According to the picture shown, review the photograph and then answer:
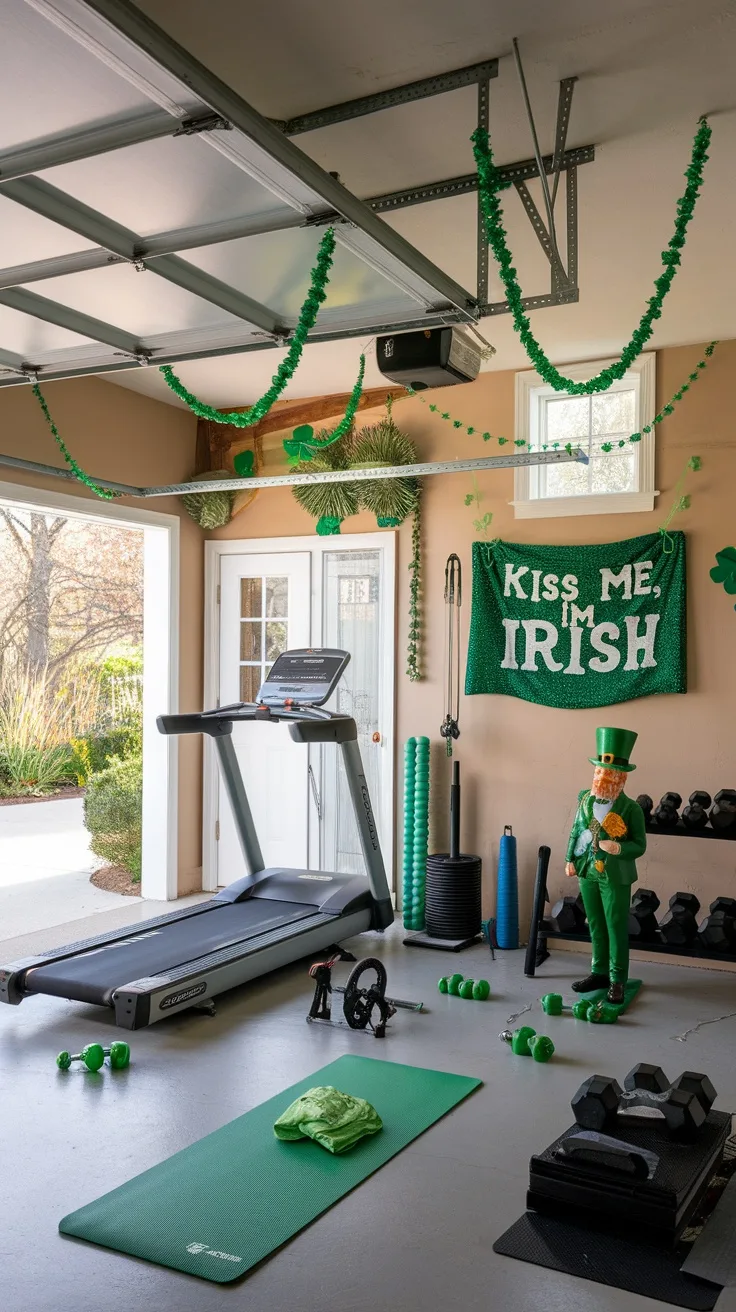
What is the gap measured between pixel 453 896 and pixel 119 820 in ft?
9.53

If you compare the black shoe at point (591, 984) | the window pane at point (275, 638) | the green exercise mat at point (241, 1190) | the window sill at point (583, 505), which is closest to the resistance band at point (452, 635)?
the window sill at point (583, 505)

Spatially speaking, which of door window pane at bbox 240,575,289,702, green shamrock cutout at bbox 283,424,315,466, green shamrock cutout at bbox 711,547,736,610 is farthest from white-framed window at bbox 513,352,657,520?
door window pane at bbox 240,575,289,702

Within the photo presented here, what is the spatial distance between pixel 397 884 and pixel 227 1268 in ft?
13.1

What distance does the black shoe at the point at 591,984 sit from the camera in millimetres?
5004

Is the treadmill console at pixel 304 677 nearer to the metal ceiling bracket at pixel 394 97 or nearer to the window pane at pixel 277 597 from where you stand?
the window pane at pixel 277 597

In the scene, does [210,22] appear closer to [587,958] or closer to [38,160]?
[38,160]

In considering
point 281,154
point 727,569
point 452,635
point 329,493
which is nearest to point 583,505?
point 727,569

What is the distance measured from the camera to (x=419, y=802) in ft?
20.8

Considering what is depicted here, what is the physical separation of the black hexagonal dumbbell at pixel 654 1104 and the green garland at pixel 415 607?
11.7 feet

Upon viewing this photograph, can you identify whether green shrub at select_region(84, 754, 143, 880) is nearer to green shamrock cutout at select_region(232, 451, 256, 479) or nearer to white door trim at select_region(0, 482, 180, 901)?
white door trim at select_region(0, 482, 180, 901)

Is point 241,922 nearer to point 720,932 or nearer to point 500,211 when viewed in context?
point 720,932

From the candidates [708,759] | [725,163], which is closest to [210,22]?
[725,163]

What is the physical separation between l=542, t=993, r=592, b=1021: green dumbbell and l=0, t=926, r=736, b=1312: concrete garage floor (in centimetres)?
6

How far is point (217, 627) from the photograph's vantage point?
7367 mm
